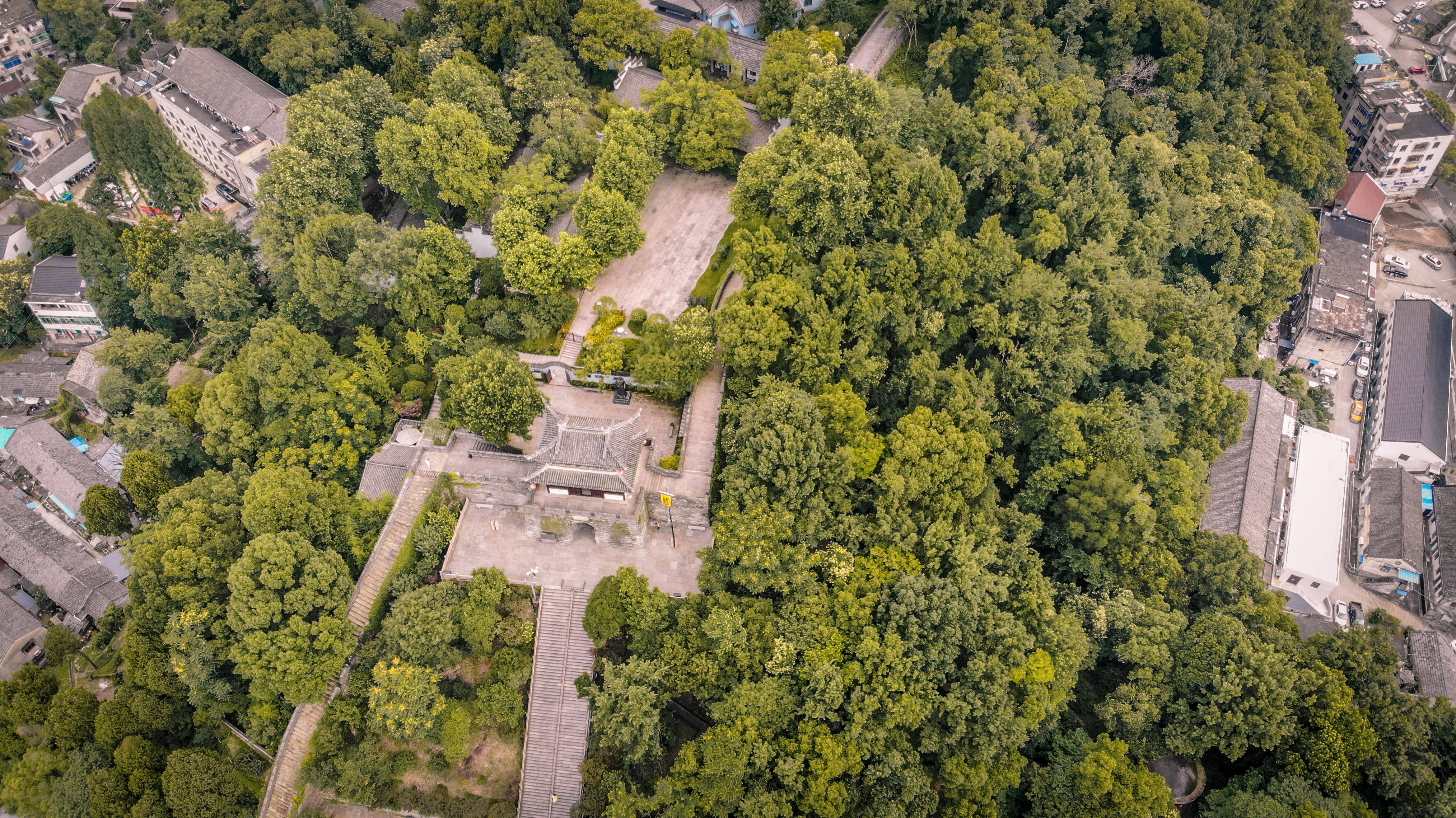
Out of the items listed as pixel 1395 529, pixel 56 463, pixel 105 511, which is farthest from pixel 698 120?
pixel 1395 529

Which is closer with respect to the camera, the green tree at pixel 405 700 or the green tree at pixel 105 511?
the green tree at pixel 405 700

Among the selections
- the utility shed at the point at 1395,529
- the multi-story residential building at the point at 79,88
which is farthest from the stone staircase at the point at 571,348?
the multi-story residential building at the point at 79,88

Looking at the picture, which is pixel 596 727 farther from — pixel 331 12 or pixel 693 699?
pixel 331 12

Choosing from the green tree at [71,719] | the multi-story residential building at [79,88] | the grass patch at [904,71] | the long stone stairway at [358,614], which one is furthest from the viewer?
the multi-story residential building at [79,88]

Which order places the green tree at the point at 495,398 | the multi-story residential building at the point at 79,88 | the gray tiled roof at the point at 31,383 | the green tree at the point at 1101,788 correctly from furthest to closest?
the multi-story residential building at the point at 79,88 < the gray tiled roof at the point at 31,383 < the green tree at the point at 495,398 < the green tree at the point at 1101,788

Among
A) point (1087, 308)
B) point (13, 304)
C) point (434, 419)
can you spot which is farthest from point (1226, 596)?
point (13, 304)

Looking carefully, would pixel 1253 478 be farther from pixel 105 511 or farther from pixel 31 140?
pixel 31 140

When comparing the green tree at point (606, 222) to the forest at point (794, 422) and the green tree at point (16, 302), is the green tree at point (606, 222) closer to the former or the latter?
the forest at point (794, 422)
